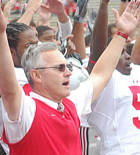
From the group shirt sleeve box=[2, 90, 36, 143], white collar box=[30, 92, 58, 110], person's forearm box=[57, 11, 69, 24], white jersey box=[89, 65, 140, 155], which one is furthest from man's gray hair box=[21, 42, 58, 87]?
person's forearm box=[57, 11, 69, 24]

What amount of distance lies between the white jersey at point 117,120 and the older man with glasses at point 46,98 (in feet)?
0.84

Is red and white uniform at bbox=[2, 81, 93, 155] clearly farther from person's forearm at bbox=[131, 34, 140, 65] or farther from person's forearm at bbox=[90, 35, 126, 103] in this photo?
person's forearm at bbox=[131, 34, 140, 65]

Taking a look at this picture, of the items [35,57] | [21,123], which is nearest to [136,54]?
[35,57]

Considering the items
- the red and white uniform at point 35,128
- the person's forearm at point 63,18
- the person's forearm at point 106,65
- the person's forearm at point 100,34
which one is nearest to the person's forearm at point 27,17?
the person's forearm at point 63,18

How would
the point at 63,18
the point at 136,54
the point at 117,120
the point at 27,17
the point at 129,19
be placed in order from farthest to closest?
the point at 63,18
the point at 27,17
the point at 136,54
the point at 117,120
the point at 129,19

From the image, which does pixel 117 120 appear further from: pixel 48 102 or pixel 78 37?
pixel 78 37

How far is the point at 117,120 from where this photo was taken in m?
2.27

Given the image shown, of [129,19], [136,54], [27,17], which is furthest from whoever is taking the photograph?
[27,17]

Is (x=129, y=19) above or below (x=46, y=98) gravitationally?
above

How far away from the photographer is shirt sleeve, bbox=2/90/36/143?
1.50 m

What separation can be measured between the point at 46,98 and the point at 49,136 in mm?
222

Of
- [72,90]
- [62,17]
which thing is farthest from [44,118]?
[62,17]

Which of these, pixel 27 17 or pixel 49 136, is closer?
pixel 49 136

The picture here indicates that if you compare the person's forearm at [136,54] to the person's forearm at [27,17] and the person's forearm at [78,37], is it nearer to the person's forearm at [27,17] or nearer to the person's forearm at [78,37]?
the person's forearm at [78,37]
